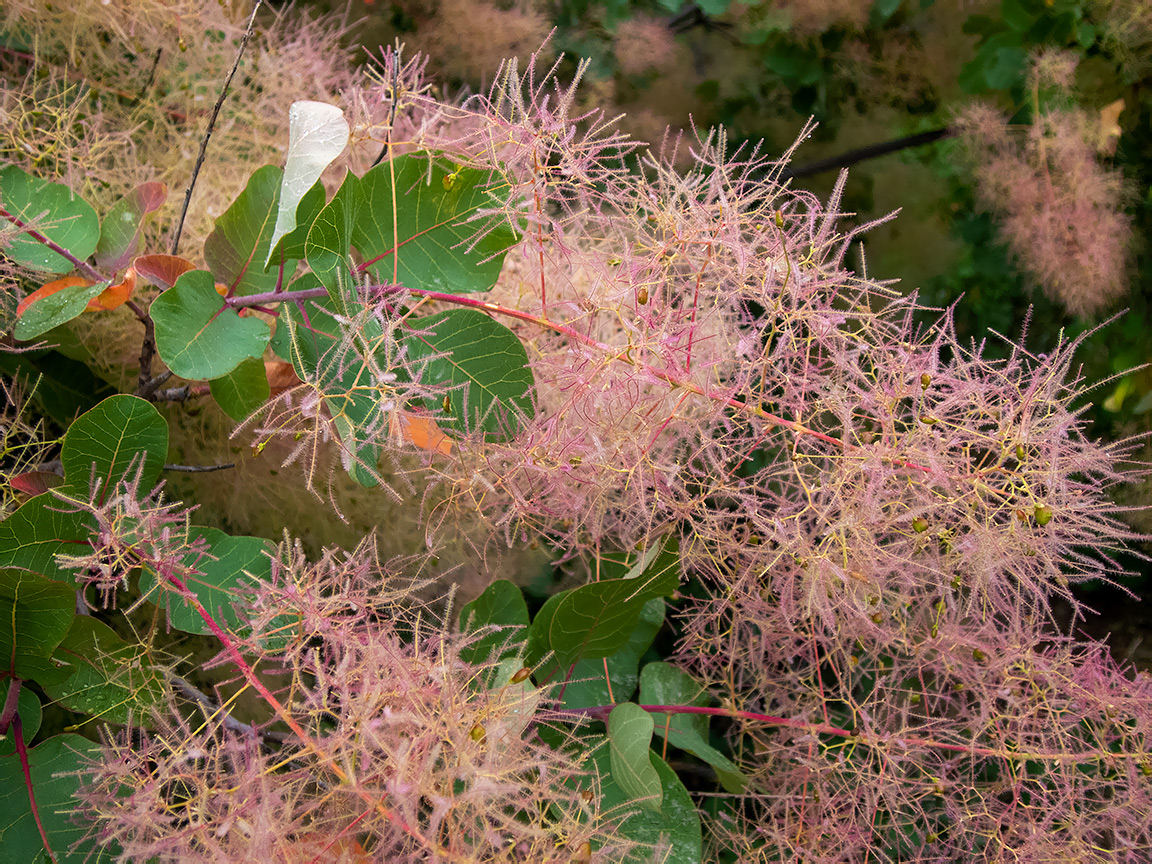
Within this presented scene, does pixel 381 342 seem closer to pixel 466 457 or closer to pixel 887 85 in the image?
pixel 466 457

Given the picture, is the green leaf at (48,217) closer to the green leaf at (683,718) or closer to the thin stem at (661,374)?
the thin stem at (661,374)

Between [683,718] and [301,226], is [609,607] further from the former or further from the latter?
[301,226]

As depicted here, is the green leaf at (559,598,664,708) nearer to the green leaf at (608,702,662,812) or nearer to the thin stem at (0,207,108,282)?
the green leaf at (608,702,662,812)

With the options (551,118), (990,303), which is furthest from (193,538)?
(990,303)

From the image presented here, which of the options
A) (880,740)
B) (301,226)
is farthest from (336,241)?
(880,740)

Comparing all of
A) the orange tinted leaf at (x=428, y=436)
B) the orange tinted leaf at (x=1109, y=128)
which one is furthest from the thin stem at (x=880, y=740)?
the orange tinted leaf at (x=1109, y=128)

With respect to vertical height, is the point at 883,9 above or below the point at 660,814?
above
